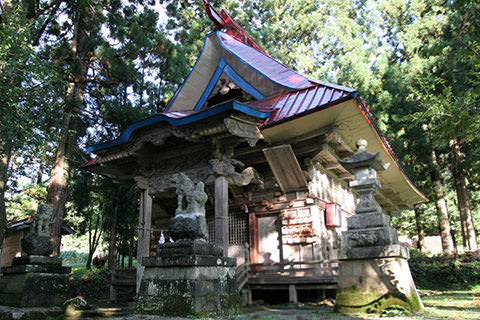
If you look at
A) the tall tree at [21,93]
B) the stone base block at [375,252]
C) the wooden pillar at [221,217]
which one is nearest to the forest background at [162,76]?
the tall tree at [21,93]

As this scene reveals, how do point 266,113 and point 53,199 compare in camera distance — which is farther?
point 53,199

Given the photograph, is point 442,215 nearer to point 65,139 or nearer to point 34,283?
point 65,139

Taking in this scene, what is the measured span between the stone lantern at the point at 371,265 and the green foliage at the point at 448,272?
11249 millimetres

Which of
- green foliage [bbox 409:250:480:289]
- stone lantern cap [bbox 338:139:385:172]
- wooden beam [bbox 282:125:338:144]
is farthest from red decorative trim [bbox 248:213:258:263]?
green foliage [bbox 409:250:480:289]

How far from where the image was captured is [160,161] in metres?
11.4

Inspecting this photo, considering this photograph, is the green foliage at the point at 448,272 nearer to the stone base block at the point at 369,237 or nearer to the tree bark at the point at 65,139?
the stone base block at the point at 369,237

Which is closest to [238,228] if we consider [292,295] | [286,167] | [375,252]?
[286,167]

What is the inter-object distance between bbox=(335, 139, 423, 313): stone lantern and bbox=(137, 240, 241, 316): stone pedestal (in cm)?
209

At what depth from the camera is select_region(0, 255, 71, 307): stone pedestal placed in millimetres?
7527

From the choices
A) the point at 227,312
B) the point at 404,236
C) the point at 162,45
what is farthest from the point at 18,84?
the point at 404,236

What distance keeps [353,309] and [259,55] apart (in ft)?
34.1

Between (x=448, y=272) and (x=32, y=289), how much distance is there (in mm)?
16824

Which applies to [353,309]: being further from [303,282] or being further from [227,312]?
[303,282]

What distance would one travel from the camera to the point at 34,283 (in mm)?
7633
